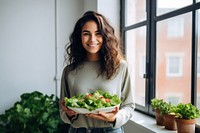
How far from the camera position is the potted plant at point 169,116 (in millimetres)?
1774

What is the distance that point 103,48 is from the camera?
51.5 inches

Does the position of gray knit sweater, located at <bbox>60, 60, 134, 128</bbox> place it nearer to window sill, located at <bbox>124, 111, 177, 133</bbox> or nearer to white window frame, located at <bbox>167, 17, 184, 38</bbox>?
window sill, located at <bbox>124, 111, 177, 133</bbox>

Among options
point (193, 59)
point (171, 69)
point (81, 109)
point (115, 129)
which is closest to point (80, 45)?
point (81, 109)

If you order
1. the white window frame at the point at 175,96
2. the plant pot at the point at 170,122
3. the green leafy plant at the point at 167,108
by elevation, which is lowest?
the plant pot at the point at 170,122

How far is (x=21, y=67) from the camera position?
2.97 m

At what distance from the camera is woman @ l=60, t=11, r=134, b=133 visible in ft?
4.08

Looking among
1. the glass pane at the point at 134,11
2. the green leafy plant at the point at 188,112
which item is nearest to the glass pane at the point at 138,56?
the glass pane at the point at 134,11

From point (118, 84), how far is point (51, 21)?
202 cm

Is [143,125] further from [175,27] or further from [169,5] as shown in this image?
[169,5]

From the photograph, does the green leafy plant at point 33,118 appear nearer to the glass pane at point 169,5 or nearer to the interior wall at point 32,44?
the interior wall at point 32,44

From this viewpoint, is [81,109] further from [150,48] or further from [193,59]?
[150,48]

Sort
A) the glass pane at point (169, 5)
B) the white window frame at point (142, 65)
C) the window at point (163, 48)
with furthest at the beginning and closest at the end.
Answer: the white window frame at point (142, 65)
the glass pane at point (169, 5)
the window at point (163, 48)

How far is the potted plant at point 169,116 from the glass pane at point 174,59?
0.14 m

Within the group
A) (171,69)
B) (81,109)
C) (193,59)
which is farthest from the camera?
(171,69)
